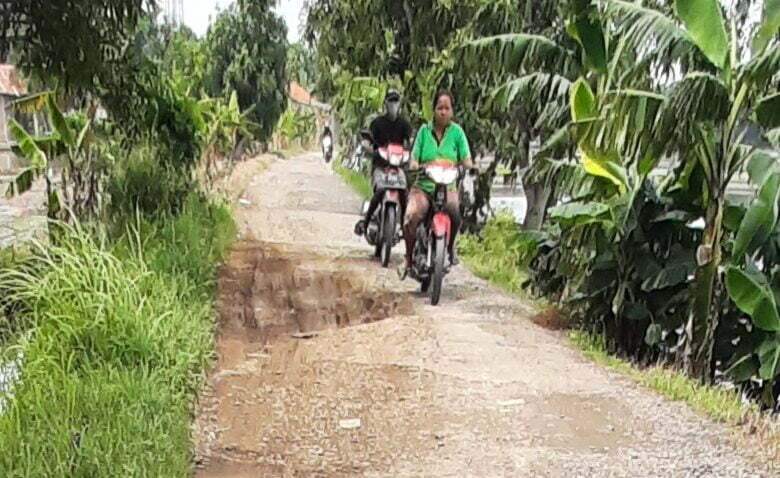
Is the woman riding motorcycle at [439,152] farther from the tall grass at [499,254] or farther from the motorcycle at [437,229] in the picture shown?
the tall grass at [499,254]

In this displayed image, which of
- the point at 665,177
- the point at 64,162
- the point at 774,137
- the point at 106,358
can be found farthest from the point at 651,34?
the point at 64,162

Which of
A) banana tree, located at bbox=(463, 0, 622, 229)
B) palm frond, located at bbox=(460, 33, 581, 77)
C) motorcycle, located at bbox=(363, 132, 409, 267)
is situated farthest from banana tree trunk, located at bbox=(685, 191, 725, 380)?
motorcycle, located at bbox=(363, 132, 409, 267)

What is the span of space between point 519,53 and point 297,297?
10.7ft

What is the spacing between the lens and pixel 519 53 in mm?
8828

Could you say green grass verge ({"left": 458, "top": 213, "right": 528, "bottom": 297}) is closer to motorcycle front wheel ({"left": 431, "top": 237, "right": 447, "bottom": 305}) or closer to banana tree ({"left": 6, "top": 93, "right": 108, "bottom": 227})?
motorcycle front wheel ({"left": 431, "top": 237, "right": 447, "bottom": 305})

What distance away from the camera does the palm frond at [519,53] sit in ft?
28.8

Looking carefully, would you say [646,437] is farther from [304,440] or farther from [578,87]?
[578,87]

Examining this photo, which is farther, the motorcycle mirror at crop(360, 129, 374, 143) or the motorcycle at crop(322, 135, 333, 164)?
the motorcycle at crop(322, 135, 333, 164)

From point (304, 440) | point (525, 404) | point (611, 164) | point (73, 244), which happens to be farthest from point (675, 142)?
point (73, 244)

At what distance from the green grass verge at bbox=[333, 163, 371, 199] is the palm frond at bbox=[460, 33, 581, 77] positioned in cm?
860

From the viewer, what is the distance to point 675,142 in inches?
244

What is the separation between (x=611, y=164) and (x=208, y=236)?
4.38m

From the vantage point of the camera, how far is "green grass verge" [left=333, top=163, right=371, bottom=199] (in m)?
19.8

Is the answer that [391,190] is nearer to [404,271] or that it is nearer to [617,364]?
[404,271]
